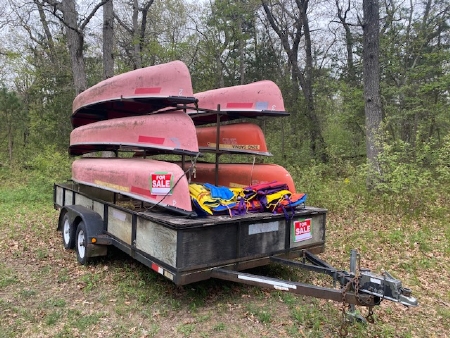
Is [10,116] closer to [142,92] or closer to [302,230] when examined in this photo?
[142,92]

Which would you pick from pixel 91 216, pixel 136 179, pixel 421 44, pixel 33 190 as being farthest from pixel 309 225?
pixel 421 44

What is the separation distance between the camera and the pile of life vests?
4043mm

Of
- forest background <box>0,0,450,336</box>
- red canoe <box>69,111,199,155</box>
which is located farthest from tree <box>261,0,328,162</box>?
red canoe <box>69,111,199,155</box>

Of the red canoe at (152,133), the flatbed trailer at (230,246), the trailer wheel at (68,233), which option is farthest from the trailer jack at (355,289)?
the trailer wheel at (68,233)

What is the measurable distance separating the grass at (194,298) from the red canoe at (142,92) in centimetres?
242

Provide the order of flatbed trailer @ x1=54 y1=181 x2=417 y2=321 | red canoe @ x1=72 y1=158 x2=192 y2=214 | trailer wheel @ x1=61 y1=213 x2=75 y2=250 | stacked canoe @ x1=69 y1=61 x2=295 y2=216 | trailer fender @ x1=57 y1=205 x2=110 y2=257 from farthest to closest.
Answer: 1. trailer wheel @ x1=61 y1=213 x2=75 y2=250
2. trailer fender @ x1=57 y1=205 x2=110 y2=257
3. stacked canoe @ x1=69 y1=61 x2=295 y2=216
4. red canoe @ x1=72 y1=158 x2=192 y2=214
5. flatbed trailer @ x1=54 y1=181 x2=417 y2=321

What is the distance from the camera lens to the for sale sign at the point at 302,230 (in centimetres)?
429

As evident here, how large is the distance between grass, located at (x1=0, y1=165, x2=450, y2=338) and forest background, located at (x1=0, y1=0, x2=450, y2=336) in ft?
8.50

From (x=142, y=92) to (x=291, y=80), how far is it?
43.7ft

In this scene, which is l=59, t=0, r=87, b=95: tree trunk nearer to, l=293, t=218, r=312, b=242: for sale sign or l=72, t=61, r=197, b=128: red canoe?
l=72, t=61, r=197, b=128: red canoe

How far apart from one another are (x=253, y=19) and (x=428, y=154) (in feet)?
47.6

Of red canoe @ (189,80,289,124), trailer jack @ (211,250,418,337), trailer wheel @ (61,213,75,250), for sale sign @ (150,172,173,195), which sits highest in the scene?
red canoe @ (189,80,289,124)

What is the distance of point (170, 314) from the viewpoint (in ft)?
12.4

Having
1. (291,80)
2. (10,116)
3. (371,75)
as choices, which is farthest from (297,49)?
(10,116)
